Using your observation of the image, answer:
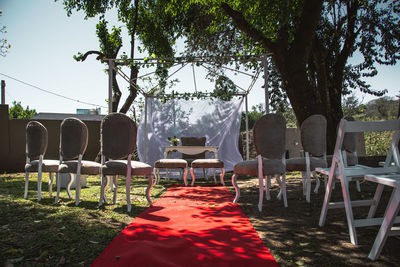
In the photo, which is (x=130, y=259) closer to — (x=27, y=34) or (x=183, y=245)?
(x=183, y=245)

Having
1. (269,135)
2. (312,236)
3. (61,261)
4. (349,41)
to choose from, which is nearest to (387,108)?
(349,41)

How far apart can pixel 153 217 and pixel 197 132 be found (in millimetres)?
5437

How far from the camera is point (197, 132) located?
8.62m

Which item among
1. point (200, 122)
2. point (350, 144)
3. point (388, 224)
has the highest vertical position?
point (200, 122)

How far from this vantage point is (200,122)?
28.5 ft

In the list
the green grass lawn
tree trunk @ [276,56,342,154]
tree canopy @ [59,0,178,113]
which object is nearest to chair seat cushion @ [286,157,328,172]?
tree trunk @ [276,56,342,154]

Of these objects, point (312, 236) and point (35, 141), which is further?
point (35, 141)

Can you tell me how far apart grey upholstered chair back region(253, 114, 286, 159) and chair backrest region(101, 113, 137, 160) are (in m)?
1.66

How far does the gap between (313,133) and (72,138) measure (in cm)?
347

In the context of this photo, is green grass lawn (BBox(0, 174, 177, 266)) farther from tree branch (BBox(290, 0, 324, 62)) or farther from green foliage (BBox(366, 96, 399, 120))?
green foliage (BBox(366, 96, 399, 120))

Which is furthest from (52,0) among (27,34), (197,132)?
(197,132)

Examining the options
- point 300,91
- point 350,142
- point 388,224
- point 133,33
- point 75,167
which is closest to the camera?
point 388,224

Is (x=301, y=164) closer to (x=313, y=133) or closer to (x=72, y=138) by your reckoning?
(x=313, y=133)

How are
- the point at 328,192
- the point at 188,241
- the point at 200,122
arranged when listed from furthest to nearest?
1. the point at 200,122
2. the point at 328,192
3. the point at 188,241
